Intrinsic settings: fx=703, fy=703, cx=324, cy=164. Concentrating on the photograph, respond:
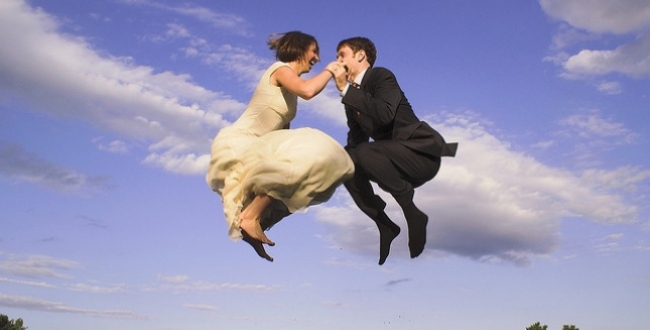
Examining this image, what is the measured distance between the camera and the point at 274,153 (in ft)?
19.5

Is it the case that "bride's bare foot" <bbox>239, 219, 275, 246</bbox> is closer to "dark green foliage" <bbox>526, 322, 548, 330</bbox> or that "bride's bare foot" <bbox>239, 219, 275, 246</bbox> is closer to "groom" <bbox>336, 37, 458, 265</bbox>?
"groom" <bbox>336, 37, 458, 265</bbox>

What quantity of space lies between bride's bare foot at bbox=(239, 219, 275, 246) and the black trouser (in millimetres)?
885

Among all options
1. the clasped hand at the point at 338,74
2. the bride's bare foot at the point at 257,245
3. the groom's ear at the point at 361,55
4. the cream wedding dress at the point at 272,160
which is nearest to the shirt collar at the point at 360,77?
the groom's ear at the point at 361,55

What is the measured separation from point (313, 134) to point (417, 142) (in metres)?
1.00

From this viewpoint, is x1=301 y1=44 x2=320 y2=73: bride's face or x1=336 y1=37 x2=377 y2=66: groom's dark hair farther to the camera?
x1=336 y1=37 x2=377 y2=66: groom's dark hair

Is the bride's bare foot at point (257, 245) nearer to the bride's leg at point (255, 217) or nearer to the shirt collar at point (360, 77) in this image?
the bride's leg at point (255, 217)

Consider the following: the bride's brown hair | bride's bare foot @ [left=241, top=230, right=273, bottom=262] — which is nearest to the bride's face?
the bride's brown hair

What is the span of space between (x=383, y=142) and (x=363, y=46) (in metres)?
1.01

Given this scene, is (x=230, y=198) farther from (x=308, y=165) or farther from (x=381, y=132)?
(x=381, y=132)

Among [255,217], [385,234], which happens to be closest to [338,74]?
[255,217]

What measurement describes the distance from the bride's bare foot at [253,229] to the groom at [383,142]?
0.89 metres

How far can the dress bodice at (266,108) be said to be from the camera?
631 cm

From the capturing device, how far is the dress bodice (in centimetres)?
631

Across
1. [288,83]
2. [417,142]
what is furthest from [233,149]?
[417,142]
